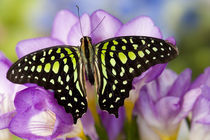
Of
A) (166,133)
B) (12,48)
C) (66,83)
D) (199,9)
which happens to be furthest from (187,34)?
(66,83)

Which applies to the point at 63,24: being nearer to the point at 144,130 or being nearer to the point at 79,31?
the point at 79,31

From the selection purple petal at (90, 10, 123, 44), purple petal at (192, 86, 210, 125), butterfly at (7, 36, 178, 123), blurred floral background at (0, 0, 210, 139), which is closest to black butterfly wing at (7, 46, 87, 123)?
butterfly at (7, 36, 178, 123)

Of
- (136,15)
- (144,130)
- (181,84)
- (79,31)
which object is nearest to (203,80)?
(181,84)

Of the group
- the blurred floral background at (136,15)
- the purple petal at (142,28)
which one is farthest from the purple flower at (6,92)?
the blurred floral background at (136,15)

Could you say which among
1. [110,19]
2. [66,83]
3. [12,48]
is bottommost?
[12,48]

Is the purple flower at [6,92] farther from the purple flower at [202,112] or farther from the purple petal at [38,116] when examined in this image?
the purple flower at [202,112]

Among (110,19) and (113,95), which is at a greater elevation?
(110,19)

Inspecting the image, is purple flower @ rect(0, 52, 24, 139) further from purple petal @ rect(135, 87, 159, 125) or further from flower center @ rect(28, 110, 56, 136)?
purple petal @ rect(135, 87, 159, 125)

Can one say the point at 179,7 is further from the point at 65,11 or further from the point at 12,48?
the point at 65,11
